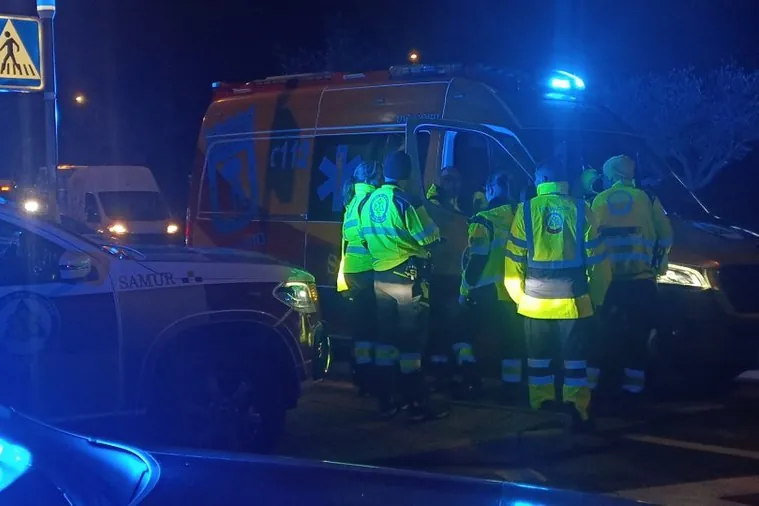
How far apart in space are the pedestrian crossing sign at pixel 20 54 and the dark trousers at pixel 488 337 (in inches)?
148

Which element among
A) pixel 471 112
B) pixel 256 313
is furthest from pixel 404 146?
pixel 256 313

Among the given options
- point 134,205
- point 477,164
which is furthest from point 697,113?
point 477,164

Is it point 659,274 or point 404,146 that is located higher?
point 404,146

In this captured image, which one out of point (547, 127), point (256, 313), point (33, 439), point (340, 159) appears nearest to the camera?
point (33, 439)

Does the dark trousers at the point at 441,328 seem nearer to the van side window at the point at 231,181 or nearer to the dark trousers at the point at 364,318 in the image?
the dark trousers at the point at 364,318

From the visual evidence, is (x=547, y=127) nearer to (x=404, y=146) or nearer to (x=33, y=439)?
(x=404, y=146)

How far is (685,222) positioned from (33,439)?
254 inches

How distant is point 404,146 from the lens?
8570 millimetres

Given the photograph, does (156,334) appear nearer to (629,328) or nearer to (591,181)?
(629,328)

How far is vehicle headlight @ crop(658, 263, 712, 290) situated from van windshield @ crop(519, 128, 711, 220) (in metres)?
0.66

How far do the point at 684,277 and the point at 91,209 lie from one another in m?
15.3

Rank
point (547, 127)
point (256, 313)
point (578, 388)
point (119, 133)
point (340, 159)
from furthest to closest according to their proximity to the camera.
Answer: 1. point (119, 133)
2. point (340, 159)
3. point (547, 127)
4. point (578, 388)
5. point (256, 313)

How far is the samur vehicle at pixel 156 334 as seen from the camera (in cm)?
531

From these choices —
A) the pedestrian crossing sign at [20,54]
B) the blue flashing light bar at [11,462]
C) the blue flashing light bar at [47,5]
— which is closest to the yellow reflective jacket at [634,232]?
the pedestrian crossing sign at [20,54]
